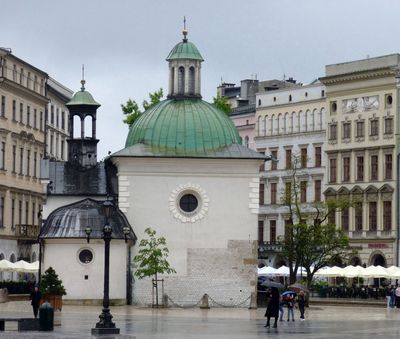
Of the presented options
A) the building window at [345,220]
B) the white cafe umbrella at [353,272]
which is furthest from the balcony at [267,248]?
the white cafe umbrella at [353,272]

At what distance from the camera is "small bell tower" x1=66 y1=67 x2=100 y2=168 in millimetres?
82188

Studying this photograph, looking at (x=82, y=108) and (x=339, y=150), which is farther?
(x=339, y=150)

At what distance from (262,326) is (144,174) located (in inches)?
852

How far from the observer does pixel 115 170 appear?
7912cm

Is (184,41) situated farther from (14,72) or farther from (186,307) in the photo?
(14,72)

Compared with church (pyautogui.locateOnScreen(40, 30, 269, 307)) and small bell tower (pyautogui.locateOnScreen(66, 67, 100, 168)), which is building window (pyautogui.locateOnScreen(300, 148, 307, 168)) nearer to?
small bell tower (pyautogui.locateOnScreen(66, 67, 100, 168))

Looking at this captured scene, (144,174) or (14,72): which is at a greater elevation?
(14,72)

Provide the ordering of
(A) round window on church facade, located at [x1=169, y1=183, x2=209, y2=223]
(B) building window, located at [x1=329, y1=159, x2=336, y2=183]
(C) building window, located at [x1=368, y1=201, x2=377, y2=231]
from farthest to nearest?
(B) building window, located at [x1=329, y1=159, x2=336, y2=183] → (C) building window, located at [x1=368, y1=201, x2=377, y2=231] → (A) round window on church facade, located at [x1=169, y1=183, x2=209, y2=223]

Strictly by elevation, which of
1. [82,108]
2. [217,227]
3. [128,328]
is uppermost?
[82,108]

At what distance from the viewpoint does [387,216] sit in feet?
376

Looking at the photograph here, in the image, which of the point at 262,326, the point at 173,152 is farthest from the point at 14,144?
the point at 262,326

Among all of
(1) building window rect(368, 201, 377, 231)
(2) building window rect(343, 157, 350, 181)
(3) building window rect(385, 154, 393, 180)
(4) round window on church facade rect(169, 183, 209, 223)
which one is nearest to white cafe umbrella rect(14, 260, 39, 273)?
(4) round window on church facade rect(169, 183, 209, 223)

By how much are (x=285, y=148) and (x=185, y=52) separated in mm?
47087

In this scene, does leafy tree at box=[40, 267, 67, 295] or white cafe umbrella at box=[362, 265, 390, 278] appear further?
white cafe umbrella at box=[362, 265, 390, 278]
